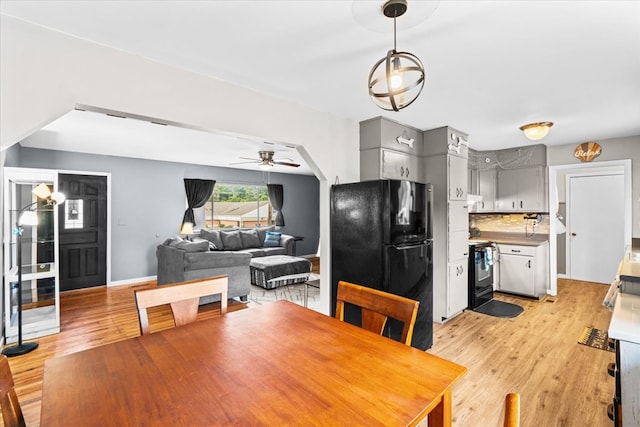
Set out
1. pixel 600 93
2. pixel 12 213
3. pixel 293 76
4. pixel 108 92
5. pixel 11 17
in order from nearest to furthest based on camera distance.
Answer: pixel 11 17
pixel 108 92
pixel 293 76
pixel 600 93
pixel 12 213

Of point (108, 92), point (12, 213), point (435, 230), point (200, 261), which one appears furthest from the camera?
point (200, 261)

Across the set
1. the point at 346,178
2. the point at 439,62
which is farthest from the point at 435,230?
the point at 439,62

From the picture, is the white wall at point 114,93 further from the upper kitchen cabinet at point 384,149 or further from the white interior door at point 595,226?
the white interior door at point 595,226

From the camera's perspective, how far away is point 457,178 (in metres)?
3.93

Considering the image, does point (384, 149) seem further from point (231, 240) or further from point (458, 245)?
point (231, 240)

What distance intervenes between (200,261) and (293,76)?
→ 114 inches

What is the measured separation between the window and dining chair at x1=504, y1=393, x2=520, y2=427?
7416 mm

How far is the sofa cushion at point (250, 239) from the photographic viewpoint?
23.8 ft

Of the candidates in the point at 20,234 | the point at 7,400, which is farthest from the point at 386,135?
the point at 20,234

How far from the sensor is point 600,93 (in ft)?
9.06

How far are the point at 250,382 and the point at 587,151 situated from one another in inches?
224

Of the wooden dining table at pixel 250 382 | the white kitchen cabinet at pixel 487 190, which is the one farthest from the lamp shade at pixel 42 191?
the white kitchen cabinet at pixel 487 190

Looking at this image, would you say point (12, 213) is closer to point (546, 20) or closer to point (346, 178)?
point (346, 178)

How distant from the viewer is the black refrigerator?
8.91ft
